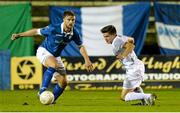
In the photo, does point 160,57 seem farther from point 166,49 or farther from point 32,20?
point 32,20

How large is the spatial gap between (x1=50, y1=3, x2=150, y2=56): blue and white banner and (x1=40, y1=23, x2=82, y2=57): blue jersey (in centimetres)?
1031

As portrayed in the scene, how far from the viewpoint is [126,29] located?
27234 mm

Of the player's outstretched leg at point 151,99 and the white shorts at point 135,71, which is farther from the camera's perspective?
the white shorts at point 135,71

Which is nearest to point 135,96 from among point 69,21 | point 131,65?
point 131,65

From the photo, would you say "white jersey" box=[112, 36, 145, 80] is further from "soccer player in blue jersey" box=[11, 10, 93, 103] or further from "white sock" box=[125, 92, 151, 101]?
"soccer player in blue jersey" box=[11, 10, 93, 103]

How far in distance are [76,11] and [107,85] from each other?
3913 millimetres

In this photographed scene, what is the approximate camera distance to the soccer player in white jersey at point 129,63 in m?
15.4

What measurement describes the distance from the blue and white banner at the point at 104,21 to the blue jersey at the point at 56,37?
10313 mm

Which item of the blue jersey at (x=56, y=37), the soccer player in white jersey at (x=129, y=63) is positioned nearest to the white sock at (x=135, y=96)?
the soccer player in white jersey at (x=129, y=63)

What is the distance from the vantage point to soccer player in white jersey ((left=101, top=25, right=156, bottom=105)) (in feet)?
50.6

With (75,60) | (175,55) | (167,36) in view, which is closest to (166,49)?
(167,36)

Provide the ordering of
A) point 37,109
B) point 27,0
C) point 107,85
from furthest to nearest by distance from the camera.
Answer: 1. point 27,0
2. point 107,85
3. point 37,109

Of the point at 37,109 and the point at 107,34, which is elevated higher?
the point at 107,34

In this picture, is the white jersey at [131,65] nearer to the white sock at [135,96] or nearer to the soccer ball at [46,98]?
the white sock at [135,96]
